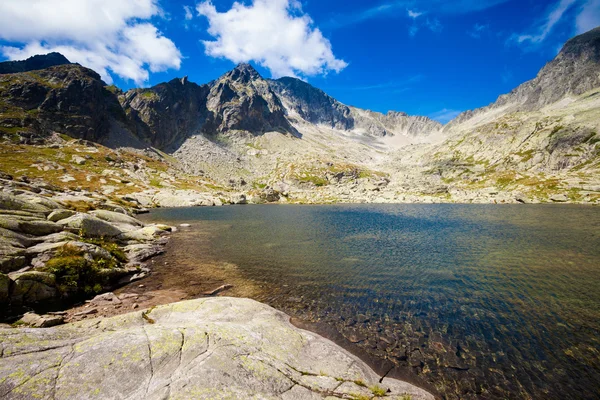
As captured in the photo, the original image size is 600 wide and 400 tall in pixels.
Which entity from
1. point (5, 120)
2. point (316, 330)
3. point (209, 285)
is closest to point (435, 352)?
point (316, 330)

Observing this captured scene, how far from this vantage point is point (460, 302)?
75.8 feet

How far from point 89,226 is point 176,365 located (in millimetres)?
34800

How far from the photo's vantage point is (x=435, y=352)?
16.1 metres

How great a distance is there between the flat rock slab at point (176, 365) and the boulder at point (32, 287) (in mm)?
10270

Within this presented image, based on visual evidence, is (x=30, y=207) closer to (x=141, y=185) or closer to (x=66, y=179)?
(x=66, y=179)

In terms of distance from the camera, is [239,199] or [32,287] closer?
[32,287]

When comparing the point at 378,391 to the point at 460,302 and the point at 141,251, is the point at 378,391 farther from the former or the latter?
the point at 141,251

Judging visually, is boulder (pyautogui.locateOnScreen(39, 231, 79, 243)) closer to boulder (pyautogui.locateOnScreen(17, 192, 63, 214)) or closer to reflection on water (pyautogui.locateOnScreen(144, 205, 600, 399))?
boulder (pyautogui.locateOnScreen(17, 192, 63, 214))

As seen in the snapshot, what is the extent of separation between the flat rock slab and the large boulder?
24.8 m

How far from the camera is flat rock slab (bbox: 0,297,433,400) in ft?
27.0

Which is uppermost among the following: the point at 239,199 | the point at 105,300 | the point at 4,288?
the point at 4,288

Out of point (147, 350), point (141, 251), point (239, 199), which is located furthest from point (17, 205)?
point (239, 199)

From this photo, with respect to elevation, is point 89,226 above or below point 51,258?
above

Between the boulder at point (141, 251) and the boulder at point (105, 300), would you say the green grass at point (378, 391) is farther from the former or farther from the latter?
the boulder at point (141, 251)
